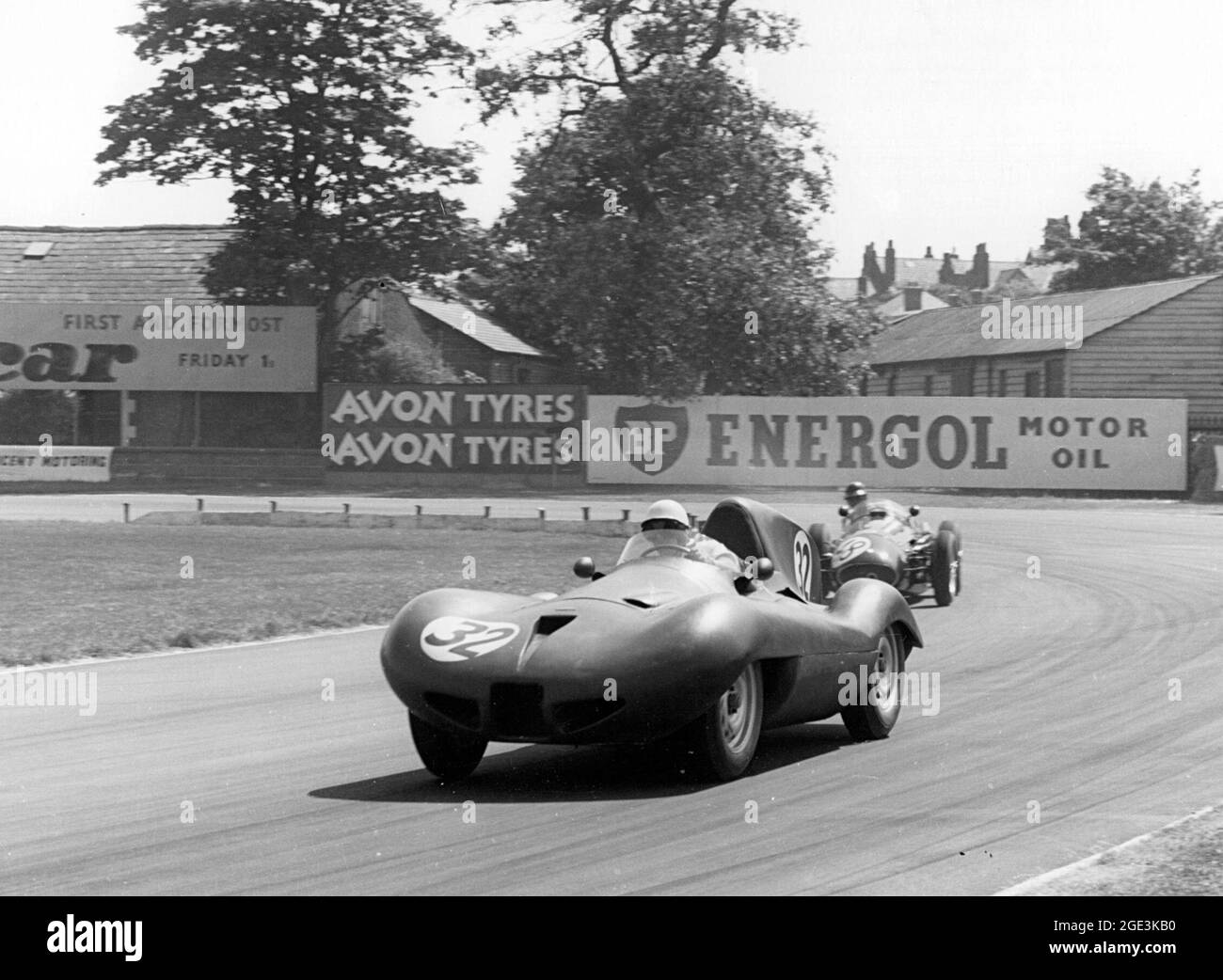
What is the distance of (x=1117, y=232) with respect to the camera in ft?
262

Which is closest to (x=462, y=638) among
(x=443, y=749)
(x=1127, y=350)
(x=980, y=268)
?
(x=443, y=749)

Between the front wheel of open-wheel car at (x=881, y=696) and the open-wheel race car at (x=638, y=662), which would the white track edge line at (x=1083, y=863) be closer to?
the open-wheel race car at (x=638, y=662)

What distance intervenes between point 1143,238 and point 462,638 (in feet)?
251

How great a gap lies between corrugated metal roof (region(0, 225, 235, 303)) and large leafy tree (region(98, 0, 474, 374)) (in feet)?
10.1

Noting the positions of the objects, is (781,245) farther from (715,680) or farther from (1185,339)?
(715,680)

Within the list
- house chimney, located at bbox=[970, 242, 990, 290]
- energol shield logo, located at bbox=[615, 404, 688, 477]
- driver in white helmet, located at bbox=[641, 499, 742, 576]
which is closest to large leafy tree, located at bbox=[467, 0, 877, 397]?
energol shield logo, located at bbox=[615, 404, 688, 477]

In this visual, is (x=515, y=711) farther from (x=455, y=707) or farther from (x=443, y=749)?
(x=443, y=749)

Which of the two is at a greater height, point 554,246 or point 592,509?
point 554,246

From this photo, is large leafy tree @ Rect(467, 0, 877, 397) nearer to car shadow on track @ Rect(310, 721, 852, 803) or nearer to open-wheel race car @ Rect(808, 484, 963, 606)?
open-wheel race car @ Rect(808, 484, 963, 606)

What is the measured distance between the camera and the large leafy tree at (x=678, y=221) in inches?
1698

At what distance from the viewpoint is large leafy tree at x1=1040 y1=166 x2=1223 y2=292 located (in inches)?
Answer: 3125

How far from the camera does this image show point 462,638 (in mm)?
8039
